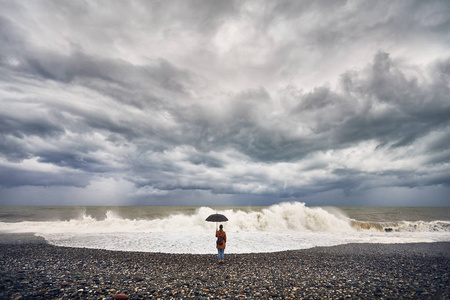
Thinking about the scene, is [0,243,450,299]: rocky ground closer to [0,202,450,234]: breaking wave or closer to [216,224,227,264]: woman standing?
[216,224,227,264]: woman standing

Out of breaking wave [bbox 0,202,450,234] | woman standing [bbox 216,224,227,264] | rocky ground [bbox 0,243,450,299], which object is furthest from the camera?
breaking wave [bbox 0,202,450,234]

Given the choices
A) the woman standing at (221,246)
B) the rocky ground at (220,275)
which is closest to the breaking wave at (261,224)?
the rocky ground at (220,275)

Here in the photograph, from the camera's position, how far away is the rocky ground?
9.24 m

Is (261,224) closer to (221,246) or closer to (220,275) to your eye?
(221,246)

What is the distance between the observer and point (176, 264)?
14.3 m

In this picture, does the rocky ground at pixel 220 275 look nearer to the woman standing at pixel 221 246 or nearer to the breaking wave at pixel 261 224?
the woman standing at pixel 221 246

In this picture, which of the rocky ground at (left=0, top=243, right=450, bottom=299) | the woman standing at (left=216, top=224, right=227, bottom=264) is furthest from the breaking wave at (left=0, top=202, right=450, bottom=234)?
the woman standing at (left=216, top=224, right=227, bottom=264)

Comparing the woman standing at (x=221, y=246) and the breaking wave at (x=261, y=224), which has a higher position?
the woman standing at (x=221, y=246)

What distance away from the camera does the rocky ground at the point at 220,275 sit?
924 cm

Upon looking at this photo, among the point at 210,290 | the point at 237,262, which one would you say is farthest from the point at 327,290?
the point at 237,262

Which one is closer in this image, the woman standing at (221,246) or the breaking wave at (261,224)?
the woman standing at (221,246)

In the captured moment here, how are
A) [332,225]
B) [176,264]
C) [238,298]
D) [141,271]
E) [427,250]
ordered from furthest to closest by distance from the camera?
[332,225]
[427,250]
[176,264]
[141,271]
[238,298]

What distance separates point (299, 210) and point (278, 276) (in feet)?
100

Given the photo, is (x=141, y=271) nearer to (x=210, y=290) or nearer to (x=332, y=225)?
(x=210, y=290)
